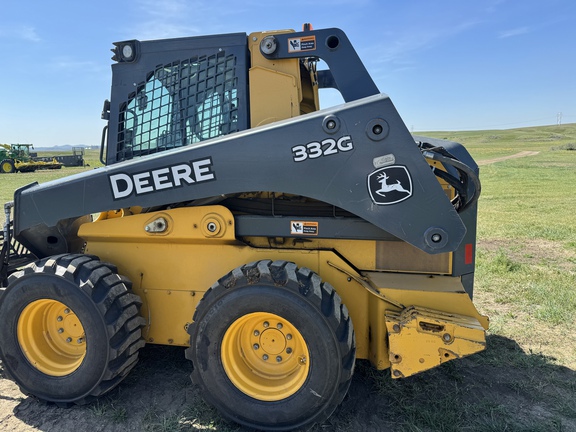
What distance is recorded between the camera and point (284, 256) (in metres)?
3.29

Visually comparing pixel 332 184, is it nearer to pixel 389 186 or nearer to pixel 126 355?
pixel 389 186

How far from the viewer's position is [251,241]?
3.44 m

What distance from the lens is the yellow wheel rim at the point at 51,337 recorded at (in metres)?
3.34

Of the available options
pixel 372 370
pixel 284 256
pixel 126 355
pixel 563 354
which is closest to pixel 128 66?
pixel 284 256

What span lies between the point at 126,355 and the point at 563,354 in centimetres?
391

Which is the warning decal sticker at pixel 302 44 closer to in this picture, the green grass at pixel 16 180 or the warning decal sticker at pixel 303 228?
the warning decal sticker at pixel 303 228

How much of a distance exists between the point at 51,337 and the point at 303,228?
223cm

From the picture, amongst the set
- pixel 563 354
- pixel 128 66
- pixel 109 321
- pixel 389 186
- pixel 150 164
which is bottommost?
pixel 563 354

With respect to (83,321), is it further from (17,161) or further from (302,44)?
(17,161)

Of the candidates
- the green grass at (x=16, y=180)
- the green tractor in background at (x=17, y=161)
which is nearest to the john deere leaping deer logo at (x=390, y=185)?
the green grass at (x=16, y=180)

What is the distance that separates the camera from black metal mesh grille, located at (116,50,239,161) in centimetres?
338

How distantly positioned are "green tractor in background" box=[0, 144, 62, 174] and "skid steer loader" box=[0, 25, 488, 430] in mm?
35120

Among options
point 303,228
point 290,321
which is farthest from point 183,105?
point 290,321

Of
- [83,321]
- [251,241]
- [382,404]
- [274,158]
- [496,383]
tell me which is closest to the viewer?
[274,158]
